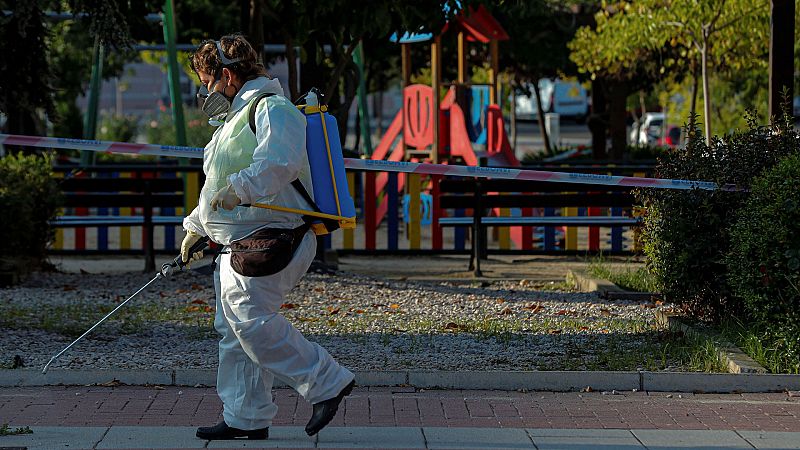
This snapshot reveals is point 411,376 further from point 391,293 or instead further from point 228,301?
point 391,293

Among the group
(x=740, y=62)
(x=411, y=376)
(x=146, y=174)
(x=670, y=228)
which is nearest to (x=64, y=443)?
(x=411, y=376)

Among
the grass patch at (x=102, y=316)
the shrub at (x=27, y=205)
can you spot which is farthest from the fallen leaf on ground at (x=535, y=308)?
the shrub at (x=27, y=205)

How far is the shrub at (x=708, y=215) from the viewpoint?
801 centimetres

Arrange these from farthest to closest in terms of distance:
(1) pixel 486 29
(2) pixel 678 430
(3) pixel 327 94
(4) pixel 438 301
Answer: (1) pixel 486 29, (3) pixel 327 94, (4) pixel 438 301, (2) pixel 678 430

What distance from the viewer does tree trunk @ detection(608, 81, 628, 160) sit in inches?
905

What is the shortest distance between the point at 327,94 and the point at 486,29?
681 cm

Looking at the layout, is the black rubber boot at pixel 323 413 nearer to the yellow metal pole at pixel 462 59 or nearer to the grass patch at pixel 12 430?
the grass patch at pixel 12 430

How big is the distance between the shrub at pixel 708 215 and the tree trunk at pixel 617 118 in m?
14.5

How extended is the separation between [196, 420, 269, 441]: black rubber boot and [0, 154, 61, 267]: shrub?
5.01 m

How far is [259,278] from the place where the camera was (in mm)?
5406

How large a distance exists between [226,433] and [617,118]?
18526 mm

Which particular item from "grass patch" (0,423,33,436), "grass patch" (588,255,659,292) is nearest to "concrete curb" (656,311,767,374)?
"grass patch" (588,255,659,292)

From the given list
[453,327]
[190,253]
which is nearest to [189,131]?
[453,327]

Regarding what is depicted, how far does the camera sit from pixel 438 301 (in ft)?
32.2
